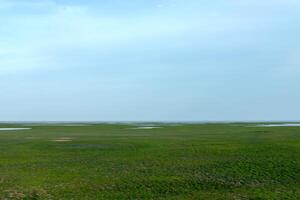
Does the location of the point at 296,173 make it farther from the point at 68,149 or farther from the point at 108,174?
the point at 68,149

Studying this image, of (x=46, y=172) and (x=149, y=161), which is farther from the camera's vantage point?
(x=149, y=161)

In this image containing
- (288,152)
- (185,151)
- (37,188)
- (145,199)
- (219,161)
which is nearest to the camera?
(145,199)

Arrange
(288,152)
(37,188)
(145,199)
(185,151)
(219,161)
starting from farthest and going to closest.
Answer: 1. (185,151)
2. (288,152)
3. (219,161)
4. (37,188)
5. (145,199)

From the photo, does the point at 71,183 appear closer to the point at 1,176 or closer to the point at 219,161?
the point at 1,176

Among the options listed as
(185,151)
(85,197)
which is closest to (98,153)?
(185,151)

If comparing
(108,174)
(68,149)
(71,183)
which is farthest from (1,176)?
(68,149)

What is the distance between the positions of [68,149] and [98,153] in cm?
571

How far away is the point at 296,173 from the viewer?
35.1m

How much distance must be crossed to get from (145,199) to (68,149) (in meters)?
25.2

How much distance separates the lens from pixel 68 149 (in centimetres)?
5169

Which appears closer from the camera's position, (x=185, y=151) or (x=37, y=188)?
(x=37, y=188)

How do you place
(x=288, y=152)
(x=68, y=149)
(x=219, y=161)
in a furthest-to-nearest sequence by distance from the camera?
1. (x=68, y=149)
2. (x=288, y=152)
3. (x=219, y=161)

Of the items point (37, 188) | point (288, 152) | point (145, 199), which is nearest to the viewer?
point (145, 199)

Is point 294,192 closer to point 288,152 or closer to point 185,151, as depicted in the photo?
point 288,152
